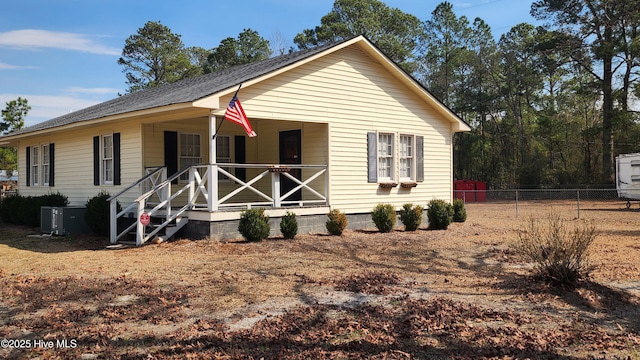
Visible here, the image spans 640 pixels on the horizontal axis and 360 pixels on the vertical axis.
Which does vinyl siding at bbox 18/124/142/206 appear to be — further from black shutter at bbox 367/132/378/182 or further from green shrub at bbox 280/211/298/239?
black shutter at bbox 367/132/378/182

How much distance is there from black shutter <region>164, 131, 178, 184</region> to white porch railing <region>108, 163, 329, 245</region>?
20.9 inches

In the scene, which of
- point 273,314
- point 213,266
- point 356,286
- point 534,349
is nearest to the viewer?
point 534,349

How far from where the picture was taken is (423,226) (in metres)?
16.7

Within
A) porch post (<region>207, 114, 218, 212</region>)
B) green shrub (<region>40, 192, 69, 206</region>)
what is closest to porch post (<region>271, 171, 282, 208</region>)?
porch post (<region>207, 114, 218, 212</region>)

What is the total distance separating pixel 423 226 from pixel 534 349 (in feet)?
39.1

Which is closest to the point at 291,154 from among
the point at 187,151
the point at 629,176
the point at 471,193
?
the point at 187,151

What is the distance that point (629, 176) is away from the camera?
2577cm

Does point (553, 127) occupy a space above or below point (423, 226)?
above

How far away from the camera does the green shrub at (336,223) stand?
13.4 metres

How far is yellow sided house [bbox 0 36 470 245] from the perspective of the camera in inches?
492

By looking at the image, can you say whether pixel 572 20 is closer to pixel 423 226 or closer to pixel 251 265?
pixel 423 226

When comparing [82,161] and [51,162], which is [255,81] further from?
[51,162]

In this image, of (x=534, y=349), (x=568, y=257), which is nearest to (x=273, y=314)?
(x=534, y=349)

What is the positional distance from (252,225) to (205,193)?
→ 4.50 ft
